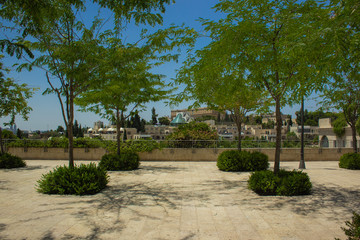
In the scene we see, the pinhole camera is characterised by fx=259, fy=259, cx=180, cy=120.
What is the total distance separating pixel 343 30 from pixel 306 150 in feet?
58.7

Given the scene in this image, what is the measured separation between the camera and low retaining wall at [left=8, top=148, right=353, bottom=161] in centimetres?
1875

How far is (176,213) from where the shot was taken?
620 centimetres

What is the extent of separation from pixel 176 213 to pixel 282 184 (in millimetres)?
3595

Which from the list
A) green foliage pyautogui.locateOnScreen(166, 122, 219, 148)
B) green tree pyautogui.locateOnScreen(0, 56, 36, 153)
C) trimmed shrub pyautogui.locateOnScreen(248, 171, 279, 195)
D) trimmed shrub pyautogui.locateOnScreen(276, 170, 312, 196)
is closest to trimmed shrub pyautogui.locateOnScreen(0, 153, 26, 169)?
green tree pyautogui.locateOnScreen(0, 56, 36, 153)

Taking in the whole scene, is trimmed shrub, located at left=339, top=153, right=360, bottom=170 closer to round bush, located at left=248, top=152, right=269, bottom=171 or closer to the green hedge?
the green hedge

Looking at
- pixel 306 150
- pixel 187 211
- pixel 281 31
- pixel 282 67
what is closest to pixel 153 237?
pixel 187 211

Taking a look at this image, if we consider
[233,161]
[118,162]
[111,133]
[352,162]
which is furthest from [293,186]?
[111,133]

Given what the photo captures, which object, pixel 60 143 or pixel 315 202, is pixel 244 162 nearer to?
pixel 315 202

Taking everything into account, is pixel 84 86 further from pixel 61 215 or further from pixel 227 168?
pixel 227 168

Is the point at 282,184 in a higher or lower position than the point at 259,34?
lower

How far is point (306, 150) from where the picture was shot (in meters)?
19.5

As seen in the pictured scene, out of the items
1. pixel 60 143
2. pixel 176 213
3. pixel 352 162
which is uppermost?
pixel 60 143

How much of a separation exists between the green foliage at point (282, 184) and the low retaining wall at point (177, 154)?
34.3 ft

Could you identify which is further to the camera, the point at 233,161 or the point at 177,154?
the point at 177,154
